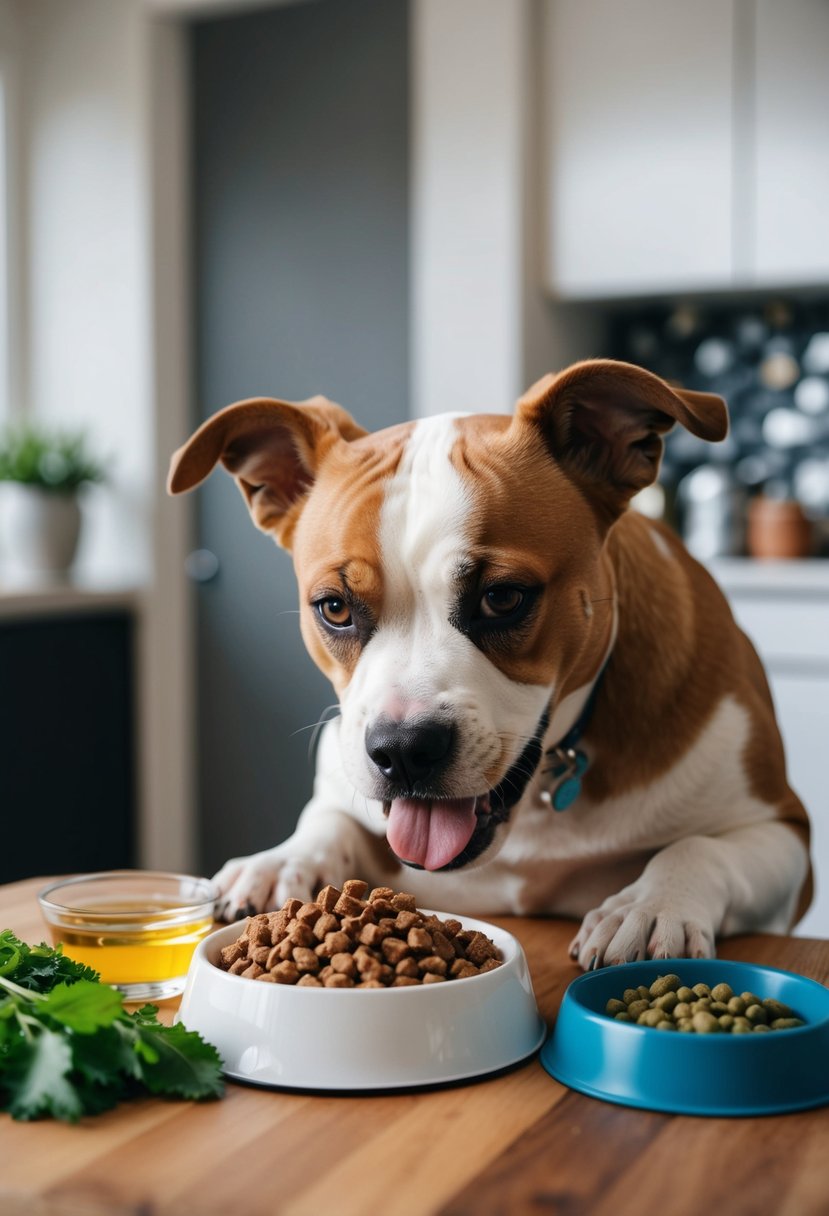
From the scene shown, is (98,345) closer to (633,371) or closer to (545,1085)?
(633,371)

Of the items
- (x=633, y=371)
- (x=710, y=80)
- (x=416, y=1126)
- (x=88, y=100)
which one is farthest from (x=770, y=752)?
(x=88, y=100)

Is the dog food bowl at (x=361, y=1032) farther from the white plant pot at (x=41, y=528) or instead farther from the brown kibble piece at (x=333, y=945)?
the white plant pot at (x=41, y=528)

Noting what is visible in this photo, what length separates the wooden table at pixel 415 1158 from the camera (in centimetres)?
67

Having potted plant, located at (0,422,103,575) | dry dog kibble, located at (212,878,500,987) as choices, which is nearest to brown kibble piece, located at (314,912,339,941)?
dry dog kibble, located at (212,878,500,987)

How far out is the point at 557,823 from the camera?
1.27 meters

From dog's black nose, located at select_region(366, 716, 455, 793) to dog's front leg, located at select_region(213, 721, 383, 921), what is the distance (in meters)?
0.18

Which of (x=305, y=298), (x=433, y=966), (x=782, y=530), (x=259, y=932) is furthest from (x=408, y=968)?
(x=305, y=298)

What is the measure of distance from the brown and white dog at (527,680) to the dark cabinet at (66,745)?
207 centimetres

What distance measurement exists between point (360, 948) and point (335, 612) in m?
0.41

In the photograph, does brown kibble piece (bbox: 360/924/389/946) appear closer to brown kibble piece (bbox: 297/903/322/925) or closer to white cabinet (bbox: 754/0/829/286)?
brown kibble piece (bbox: 297/903/322/925)

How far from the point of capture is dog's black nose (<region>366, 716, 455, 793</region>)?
3.47 feet

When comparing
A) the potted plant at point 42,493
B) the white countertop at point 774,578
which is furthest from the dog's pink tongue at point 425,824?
the potted plant at point 42,493

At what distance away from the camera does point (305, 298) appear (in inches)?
143

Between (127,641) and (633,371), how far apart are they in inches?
108
